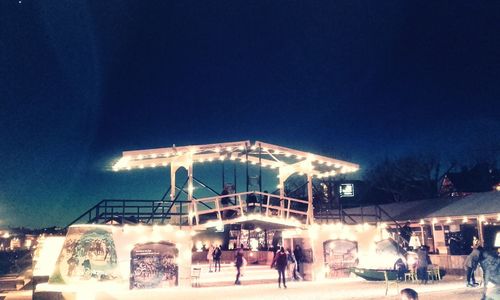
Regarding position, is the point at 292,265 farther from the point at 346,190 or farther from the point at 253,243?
the point at 346,190

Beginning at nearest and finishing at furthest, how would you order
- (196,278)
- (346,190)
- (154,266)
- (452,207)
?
(154,266) < (196,278) < (452,207) < (346,190)

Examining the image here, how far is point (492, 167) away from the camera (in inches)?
1911

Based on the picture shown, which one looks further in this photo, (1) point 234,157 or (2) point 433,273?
(1) point 234,157

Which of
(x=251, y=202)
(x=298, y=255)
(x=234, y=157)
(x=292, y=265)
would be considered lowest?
(x=292, y=265)

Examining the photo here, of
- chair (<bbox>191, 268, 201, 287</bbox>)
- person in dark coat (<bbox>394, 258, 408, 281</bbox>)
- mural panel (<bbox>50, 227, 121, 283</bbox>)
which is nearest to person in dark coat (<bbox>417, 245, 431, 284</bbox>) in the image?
person in dark coat (<bbox>394, 258, 408, 281</bbox>)

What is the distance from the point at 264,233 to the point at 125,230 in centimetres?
1534

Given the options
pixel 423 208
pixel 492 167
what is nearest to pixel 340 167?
pixel 423 208

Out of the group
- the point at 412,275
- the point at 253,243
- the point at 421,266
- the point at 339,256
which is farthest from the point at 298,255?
the point at 253,243

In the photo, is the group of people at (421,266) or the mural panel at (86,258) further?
the group of people at (421,266)

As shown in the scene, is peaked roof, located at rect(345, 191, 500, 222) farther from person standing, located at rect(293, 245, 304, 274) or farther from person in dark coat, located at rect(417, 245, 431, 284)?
person standing, located at rect(293, 245, 304, 274)

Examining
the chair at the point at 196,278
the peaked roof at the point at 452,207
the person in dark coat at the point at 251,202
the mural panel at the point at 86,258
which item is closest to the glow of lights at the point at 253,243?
the peaked roof at the point at 452,207

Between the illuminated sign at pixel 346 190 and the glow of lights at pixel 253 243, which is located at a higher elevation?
the illuminated sign at pixel 346 190

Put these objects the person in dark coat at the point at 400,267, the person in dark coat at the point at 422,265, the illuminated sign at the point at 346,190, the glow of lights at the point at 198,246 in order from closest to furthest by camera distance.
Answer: the person in dark coat at the point at 422,265, the person in dark coat at the point at 400,267, the glow of lights at the point at 198,246, the illuminated sign at the point at 346,190

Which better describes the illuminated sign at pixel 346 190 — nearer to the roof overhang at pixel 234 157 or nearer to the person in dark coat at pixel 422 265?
the roof overhang at pixel 234 157
